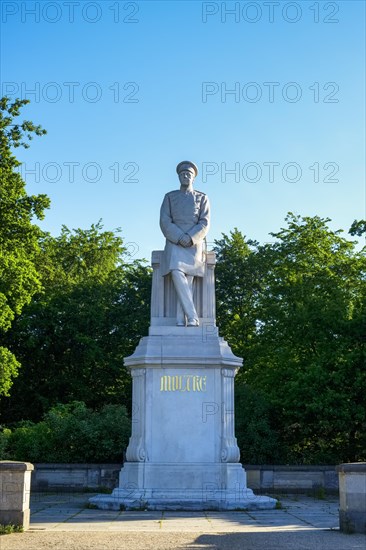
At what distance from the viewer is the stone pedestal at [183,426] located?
14.7m

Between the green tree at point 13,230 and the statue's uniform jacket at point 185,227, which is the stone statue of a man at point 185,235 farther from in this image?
the green tree at point 13,230

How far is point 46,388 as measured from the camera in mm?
35844

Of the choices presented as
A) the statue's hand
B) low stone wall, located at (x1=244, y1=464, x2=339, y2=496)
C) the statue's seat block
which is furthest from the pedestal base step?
the statue's hand

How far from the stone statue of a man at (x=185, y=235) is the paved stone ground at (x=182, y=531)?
454 cm

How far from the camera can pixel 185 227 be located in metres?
16.9

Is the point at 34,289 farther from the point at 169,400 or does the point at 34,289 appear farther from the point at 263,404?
the point at 169,400

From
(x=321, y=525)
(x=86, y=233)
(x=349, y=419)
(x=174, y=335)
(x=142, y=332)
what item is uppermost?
(x=86, y=233)

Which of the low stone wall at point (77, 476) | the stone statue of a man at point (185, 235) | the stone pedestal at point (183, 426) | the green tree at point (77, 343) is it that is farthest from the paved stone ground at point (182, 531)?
the green tree at point (77, 343)

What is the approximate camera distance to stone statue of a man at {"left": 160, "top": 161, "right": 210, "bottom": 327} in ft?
53.7

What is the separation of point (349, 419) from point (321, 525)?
484 inches

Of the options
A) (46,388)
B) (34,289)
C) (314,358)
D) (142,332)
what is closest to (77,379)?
(46,388)

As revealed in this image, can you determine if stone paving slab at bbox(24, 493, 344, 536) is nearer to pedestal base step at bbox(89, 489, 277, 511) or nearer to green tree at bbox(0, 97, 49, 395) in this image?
pedestal base step at bbox(89, 489, 277, 511)

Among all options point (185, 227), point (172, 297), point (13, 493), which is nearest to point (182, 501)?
point (13, 493)

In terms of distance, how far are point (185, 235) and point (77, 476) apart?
24.4 feet
